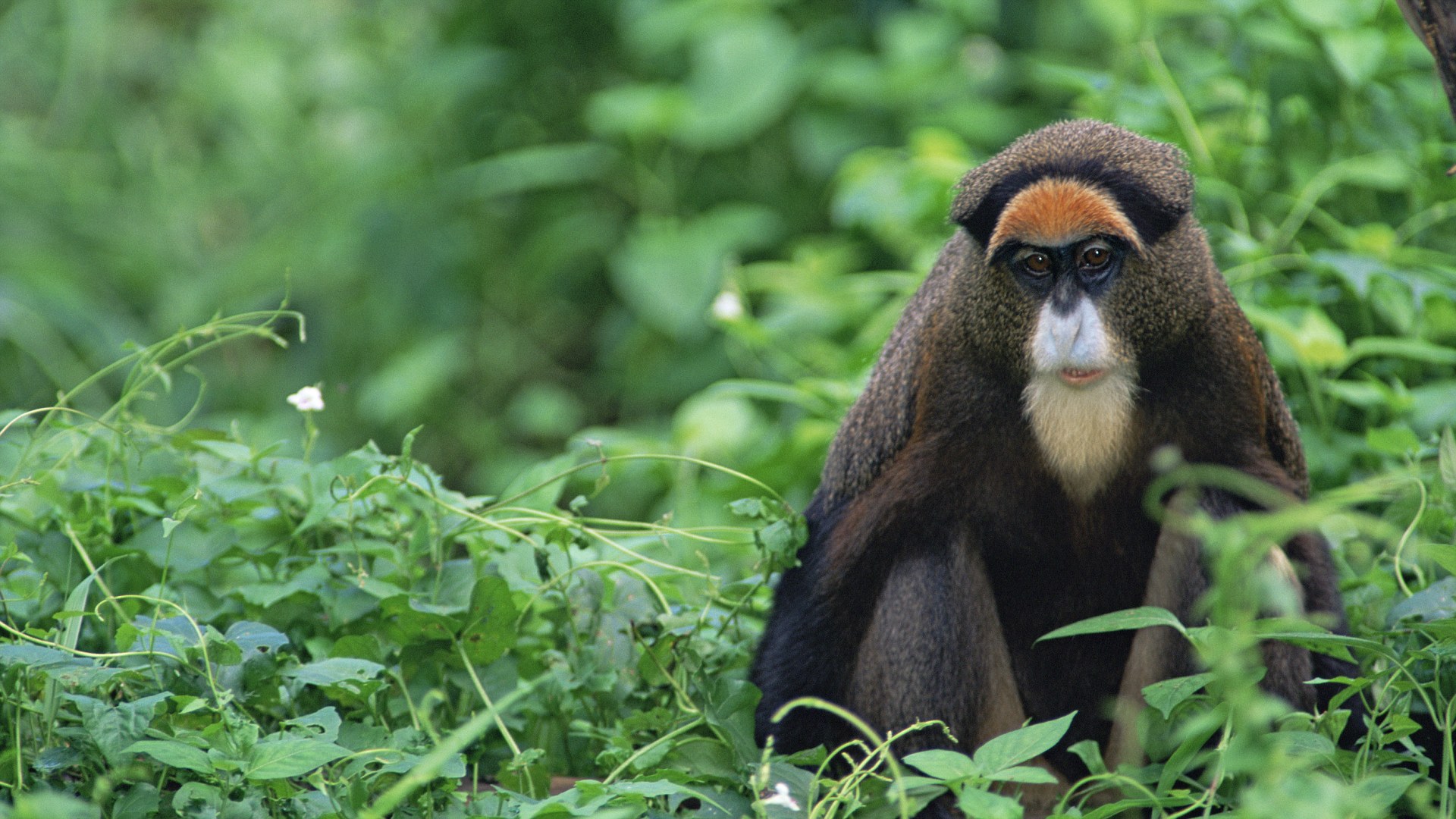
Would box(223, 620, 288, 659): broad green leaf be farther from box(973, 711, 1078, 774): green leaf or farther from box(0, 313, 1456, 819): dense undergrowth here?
box(973, 711, 1078, 774): green leaf

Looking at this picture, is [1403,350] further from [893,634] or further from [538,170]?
[538,170]

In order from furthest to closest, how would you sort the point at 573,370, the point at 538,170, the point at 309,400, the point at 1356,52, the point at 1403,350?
the point at 573,370 < the point at 538,170 < the point at 1356,52 < the point at 1403,350 < the point at 309,400

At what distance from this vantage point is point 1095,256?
9.48 ft

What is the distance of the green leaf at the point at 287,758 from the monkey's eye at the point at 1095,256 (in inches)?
64.5

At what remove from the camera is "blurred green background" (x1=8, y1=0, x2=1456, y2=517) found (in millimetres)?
4637

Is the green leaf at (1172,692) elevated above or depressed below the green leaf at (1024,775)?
above

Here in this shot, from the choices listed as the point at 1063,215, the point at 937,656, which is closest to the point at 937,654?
the point at 937,656

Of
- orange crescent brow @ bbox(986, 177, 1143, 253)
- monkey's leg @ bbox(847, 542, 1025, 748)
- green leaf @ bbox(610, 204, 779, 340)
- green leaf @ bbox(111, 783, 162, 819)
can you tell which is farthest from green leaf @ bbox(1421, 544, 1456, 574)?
green leaf @ bbox(610, 204, 779, 340)

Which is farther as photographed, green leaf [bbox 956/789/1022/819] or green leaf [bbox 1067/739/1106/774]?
green leaf [bbox 1067/739/1106/774]

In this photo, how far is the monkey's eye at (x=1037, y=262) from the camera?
291cm

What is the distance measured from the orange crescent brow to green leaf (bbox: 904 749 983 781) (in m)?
1.06

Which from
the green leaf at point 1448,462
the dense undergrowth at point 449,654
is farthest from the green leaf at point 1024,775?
the green leaf at point 1448,462

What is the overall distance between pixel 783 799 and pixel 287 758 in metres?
0.82

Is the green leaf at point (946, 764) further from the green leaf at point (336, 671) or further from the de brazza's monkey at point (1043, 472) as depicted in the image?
the green leaf at point (336, 671)
